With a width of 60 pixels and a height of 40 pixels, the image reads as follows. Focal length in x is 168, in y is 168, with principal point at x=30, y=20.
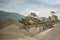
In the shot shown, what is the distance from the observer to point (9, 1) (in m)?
6.98

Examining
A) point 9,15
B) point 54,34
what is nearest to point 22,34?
point 9,15

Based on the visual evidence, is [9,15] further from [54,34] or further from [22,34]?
[54,34]

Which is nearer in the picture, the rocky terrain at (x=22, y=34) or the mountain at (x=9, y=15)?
the rocky terrain at (x=22, y=34)

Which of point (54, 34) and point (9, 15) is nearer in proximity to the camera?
point (54, 34)

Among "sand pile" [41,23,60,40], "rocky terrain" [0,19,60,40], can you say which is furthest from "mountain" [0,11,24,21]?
"sand pile" [41,23,60,40]

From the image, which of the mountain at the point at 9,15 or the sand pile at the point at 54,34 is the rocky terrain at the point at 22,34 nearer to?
the sand pile at the point at 54,34

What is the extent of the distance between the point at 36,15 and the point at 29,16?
0.29 m

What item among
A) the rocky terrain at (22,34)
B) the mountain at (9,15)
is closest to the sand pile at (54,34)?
the rocky terrain at (22,34)

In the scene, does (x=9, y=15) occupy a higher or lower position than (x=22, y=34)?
higher

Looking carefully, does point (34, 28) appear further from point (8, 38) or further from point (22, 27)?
point (8, 38)

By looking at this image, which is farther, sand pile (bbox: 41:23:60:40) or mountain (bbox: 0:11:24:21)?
mountain (bbox: 0:11:24:21)

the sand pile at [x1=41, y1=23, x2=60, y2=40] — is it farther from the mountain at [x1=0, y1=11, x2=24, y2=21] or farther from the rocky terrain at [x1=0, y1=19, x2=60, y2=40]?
the mountain at [x1=0, y1=11, x2=24, y2=21]

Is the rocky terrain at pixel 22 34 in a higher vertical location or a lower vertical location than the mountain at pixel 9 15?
lower

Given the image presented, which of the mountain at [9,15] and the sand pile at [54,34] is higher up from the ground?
the mountain at [9,15]
